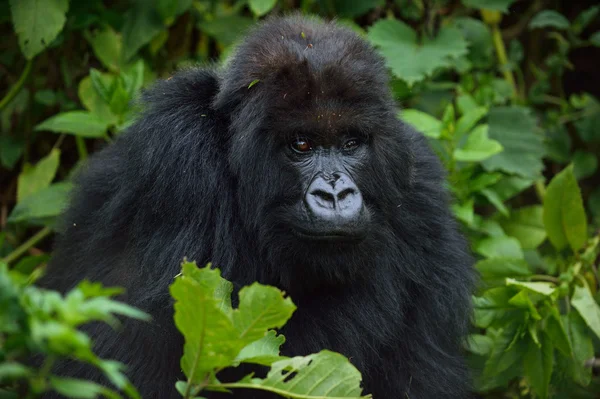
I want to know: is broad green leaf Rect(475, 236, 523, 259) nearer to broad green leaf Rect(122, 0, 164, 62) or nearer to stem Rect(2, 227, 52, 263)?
broad green leaf Rect(122, 0, 164, 62)

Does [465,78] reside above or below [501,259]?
above

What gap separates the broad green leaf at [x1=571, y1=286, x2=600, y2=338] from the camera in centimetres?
390

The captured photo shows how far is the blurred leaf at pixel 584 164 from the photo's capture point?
5746 mm

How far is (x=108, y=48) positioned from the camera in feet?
16.4

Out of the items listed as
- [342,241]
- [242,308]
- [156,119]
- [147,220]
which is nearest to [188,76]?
[156,119]

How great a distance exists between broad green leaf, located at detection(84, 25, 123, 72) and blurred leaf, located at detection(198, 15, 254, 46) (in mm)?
590

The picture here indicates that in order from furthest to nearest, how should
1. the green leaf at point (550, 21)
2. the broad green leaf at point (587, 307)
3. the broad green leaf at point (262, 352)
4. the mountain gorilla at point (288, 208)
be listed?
the green leaf at point (550, 21)
the broad green leaf at point (587, 307)
the mountain gorilla at point (288, 208)
the broad green leaf at point (262, 352)

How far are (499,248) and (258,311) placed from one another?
8.68 feet

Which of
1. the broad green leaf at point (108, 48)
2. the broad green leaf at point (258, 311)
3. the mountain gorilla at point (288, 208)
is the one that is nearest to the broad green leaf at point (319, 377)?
the broad green leaf at point (258, 311)

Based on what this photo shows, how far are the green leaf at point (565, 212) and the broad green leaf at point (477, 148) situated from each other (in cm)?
36

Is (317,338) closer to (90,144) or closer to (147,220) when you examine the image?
(147,220)

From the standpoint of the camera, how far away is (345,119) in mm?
3264

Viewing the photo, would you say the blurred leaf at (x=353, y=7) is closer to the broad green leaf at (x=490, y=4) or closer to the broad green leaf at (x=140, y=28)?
the broad green leaf at (x=490, y=4)

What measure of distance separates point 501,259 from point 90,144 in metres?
2.89
